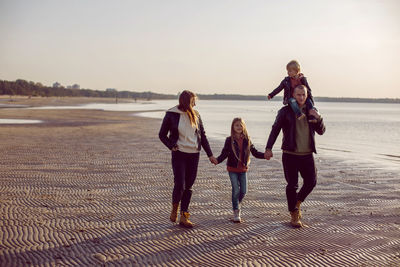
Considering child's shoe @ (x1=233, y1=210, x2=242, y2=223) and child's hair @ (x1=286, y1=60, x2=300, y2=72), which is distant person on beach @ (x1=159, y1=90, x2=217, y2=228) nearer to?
child's shoe @ (x1=233, y1=210, x2=242, y2=223)

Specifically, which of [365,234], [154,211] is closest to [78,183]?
[154,211]

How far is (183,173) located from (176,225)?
2.44ft

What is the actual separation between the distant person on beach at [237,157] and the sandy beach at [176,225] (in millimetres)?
477

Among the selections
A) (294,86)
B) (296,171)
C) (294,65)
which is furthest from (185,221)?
(294,65)

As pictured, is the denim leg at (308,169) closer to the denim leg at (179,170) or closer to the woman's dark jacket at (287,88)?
the woman's dark jacket at (287,88)

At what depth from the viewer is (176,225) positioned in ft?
19.9

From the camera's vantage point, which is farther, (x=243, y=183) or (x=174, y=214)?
(x=243, y=183)

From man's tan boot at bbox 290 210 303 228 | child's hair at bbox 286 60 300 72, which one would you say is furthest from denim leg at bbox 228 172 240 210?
child's hair at bbox 286 60 300 72

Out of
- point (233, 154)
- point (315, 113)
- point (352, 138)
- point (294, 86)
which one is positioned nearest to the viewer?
point (315, 113)

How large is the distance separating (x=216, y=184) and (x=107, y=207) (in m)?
2.92

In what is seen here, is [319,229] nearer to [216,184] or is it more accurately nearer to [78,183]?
[216,184]

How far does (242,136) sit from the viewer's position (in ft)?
21.2

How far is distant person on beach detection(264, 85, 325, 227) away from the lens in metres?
6.02

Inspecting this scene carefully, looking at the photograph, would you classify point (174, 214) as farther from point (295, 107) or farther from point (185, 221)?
point (295, 107)
